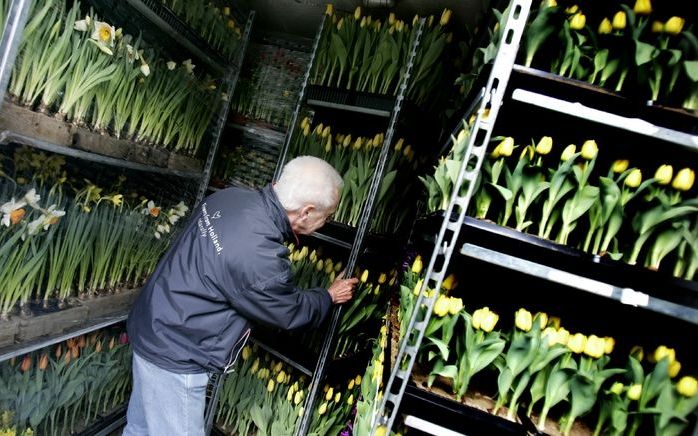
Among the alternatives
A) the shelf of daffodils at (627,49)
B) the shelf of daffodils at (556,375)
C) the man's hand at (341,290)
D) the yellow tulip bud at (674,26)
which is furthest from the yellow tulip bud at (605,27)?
the man's hand at (341,290)

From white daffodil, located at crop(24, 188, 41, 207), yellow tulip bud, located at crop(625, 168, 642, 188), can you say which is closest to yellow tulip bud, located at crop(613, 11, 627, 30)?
yellow tulip bud, located at crop(625, 168, 642, 188)

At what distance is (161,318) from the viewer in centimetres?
141

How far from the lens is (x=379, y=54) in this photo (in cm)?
207

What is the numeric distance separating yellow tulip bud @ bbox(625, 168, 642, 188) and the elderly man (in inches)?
36.8

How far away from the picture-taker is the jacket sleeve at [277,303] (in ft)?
4.41

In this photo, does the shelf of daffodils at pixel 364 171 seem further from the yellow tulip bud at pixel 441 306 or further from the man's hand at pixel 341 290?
the yellow tulip bud at pixel 441 306

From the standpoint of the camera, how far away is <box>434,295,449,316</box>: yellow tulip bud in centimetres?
117

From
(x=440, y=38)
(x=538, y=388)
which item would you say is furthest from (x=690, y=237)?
(x=440, y=38)

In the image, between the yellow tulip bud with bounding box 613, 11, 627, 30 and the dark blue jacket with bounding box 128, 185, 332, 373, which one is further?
the dark blue jacket with bounding box 128, 185, 332, 373

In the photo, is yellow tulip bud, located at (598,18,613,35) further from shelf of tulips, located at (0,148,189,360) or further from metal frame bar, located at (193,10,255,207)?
metal frame bar, located at (193,10,255,207)

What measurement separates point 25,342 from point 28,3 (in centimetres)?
124

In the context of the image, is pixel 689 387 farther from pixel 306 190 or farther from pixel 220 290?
pixel 220 290

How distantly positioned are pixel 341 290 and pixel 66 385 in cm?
131

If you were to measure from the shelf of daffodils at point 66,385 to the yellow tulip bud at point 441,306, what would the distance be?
1.65 metres
